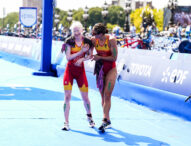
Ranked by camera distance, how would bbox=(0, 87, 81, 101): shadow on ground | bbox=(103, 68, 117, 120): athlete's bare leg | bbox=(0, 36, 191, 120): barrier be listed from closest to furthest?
bbox=(103, 68, 117, 120): athlete's bare leg, bbox=(0, 36, 191, 120): barrier, bbox=(0, 87, 81, 101): shadow on ground

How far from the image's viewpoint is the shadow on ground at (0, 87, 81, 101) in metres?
9.87

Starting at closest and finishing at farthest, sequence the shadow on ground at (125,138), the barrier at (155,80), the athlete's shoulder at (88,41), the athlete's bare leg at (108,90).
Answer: the shadow on ground at (125,138), the athlete's shoulder at (88,41), the athlete's bare leg at (108,90), the barrier at (155,80)

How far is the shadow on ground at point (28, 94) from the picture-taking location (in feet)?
32.4

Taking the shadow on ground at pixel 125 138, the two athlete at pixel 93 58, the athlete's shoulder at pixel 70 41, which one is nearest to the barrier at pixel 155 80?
the shadow on ground at pixel 125 138

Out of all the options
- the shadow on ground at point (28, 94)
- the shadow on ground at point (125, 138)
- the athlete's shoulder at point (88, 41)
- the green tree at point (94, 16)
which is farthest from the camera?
the green tree at point (94, 16)

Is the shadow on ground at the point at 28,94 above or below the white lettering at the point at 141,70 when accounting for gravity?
below

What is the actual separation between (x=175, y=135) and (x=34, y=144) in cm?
257

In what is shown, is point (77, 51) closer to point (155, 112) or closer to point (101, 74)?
point (101, 74)

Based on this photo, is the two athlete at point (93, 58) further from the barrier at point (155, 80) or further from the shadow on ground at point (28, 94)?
the shadow on ground at point (28, 94)

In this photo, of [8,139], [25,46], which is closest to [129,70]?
[8,139]

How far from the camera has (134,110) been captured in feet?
29.1

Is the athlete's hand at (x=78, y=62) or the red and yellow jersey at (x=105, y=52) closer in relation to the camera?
the athlete's hand at (x=78, y=62)

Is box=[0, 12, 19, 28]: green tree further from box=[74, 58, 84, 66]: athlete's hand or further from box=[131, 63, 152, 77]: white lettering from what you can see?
box=[74, 58, 84, 66]: athlete's hand

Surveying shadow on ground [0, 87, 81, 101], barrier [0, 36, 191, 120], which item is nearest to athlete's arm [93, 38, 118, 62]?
barrier [0, 36, 191, 120]
